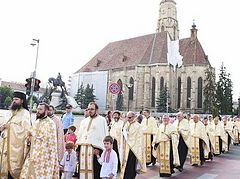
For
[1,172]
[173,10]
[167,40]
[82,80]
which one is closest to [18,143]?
[1,172]

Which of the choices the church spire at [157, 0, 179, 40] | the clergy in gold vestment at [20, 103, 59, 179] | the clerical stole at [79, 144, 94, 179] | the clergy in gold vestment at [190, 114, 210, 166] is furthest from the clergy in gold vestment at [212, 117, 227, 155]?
the church spire at [157, 0, 179, 40]

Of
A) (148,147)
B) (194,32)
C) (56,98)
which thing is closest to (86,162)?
(148,147)

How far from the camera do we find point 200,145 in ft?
41.2

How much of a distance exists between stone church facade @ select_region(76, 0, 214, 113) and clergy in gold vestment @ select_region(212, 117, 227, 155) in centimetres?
3151

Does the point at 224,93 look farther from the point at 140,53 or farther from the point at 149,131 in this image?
the point at 149,131

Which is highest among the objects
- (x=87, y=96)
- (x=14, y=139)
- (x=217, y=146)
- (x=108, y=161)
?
(x=87, y=96)

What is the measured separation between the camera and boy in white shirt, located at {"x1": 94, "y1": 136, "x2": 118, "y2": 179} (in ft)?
19.0

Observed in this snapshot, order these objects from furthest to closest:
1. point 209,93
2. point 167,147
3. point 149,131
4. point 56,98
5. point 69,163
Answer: point 209,93 → point 56,98 → point 149,131 → point 167,147 → point 69,163

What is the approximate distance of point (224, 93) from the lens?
179 ft

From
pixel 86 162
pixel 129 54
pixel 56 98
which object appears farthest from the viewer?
pixel 129 54

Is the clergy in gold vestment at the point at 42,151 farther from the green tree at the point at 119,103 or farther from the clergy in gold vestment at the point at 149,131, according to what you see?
the green tree at the point at 119,103

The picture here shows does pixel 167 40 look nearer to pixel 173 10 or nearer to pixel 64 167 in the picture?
pixel 173 10

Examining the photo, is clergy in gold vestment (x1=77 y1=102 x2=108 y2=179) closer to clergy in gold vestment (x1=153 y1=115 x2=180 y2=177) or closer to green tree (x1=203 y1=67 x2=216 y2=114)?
clergy in gold vestment (x1=153 y1=115 x2=180 y2=177)

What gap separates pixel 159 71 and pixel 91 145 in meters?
47.1
